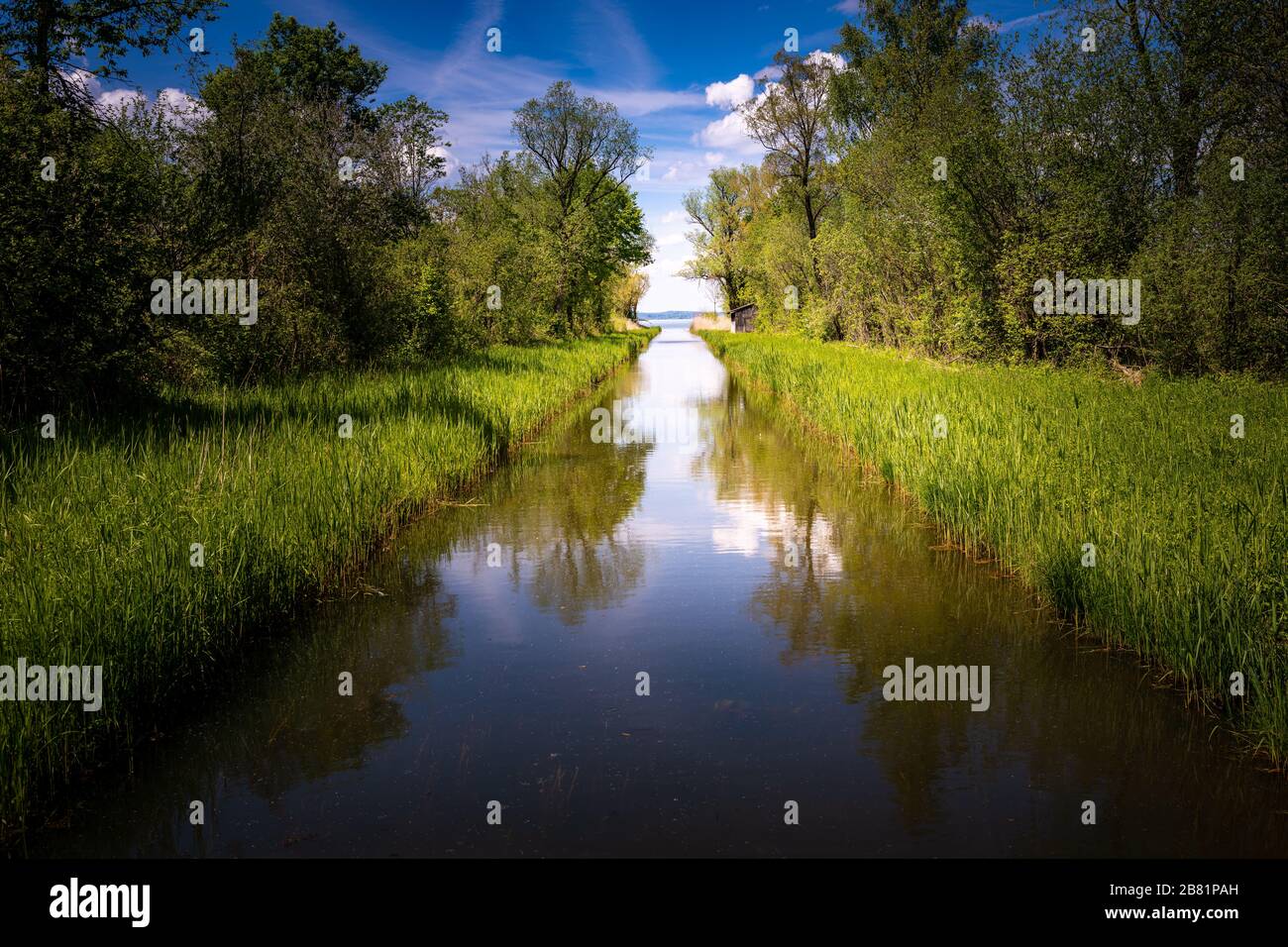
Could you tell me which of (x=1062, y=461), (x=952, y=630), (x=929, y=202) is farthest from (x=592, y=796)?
(x=929, y=202)

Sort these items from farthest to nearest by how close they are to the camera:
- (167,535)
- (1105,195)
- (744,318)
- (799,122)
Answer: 1. (744,318)
2. (799,122)
3. (1105,195)
4. (167,535)

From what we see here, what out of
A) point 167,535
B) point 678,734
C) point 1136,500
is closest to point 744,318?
point 1136,500

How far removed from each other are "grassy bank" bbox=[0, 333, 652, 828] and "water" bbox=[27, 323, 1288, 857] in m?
0.34

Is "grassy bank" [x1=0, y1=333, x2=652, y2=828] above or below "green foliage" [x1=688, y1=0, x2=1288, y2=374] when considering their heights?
below

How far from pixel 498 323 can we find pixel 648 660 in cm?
2730

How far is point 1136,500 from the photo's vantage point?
6.64 meters

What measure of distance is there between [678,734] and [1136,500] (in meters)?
4.40

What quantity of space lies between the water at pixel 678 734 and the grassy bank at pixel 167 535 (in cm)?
34

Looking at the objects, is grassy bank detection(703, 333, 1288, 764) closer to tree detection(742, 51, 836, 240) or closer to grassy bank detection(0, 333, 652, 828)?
grassy bank detection(0, 333, 652, 828)

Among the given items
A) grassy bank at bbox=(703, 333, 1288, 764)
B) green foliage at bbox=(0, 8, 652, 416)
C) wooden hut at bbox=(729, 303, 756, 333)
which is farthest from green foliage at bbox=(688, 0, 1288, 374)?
wooden hut at bbox=(729, 303, 756, 333)

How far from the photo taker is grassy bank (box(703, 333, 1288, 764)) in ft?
16.5

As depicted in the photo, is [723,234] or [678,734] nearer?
[678,734]

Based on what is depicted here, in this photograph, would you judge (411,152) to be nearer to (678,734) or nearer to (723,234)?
(678,734)
